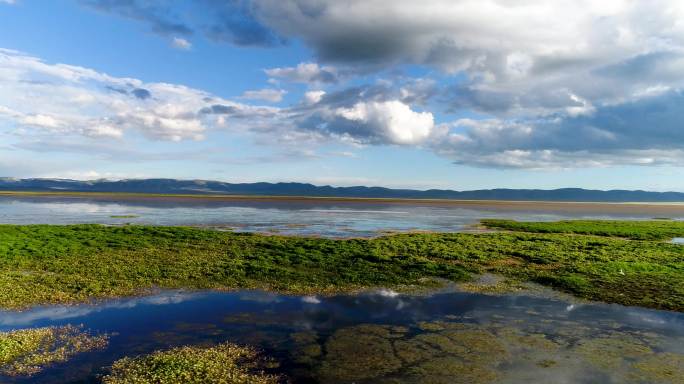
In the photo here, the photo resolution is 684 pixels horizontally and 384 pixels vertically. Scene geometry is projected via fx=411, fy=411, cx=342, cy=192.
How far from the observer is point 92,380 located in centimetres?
1234

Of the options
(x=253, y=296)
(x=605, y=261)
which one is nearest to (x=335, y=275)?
(x=253, y=296)

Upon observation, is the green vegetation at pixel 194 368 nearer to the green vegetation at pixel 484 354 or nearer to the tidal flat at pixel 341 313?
the tidal flat at pixel 341 313

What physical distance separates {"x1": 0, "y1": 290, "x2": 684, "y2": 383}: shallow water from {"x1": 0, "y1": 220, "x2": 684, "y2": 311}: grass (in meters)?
2.86

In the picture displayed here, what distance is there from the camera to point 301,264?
3166cm

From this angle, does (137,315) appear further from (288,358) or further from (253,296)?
(288,358)

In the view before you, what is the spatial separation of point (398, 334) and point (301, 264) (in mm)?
15711

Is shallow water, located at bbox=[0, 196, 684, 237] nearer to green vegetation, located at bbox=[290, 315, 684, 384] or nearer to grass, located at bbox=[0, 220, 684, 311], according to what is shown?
grass, located at bbox=[0, 220, 684, 311]

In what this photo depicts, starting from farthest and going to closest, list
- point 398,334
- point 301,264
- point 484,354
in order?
1. point 301,264
2. point 398,334
3. point 484,354

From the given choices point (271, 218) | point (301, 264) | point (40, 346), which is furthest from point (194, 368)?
point (271, 218)

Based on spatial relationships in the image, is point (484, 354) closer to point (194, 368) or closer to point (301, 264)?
point (194, 368)

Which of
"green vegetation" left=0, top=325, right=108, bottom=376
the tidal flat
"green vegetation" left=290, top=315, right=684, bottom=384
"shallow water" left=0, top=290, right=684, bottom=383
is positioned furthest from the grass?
"green vegetation" left=290, top=315, right=684, bottom=384

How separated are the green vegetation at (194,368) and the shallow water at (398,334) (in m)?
0.73

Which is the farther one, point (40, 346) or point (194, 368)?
point (40, 346)

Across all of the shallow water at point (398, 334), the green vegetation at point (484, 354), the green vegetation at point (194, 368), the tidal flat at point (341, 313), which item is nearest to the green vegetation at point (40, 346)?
the tidal flat at point (341, 313)
